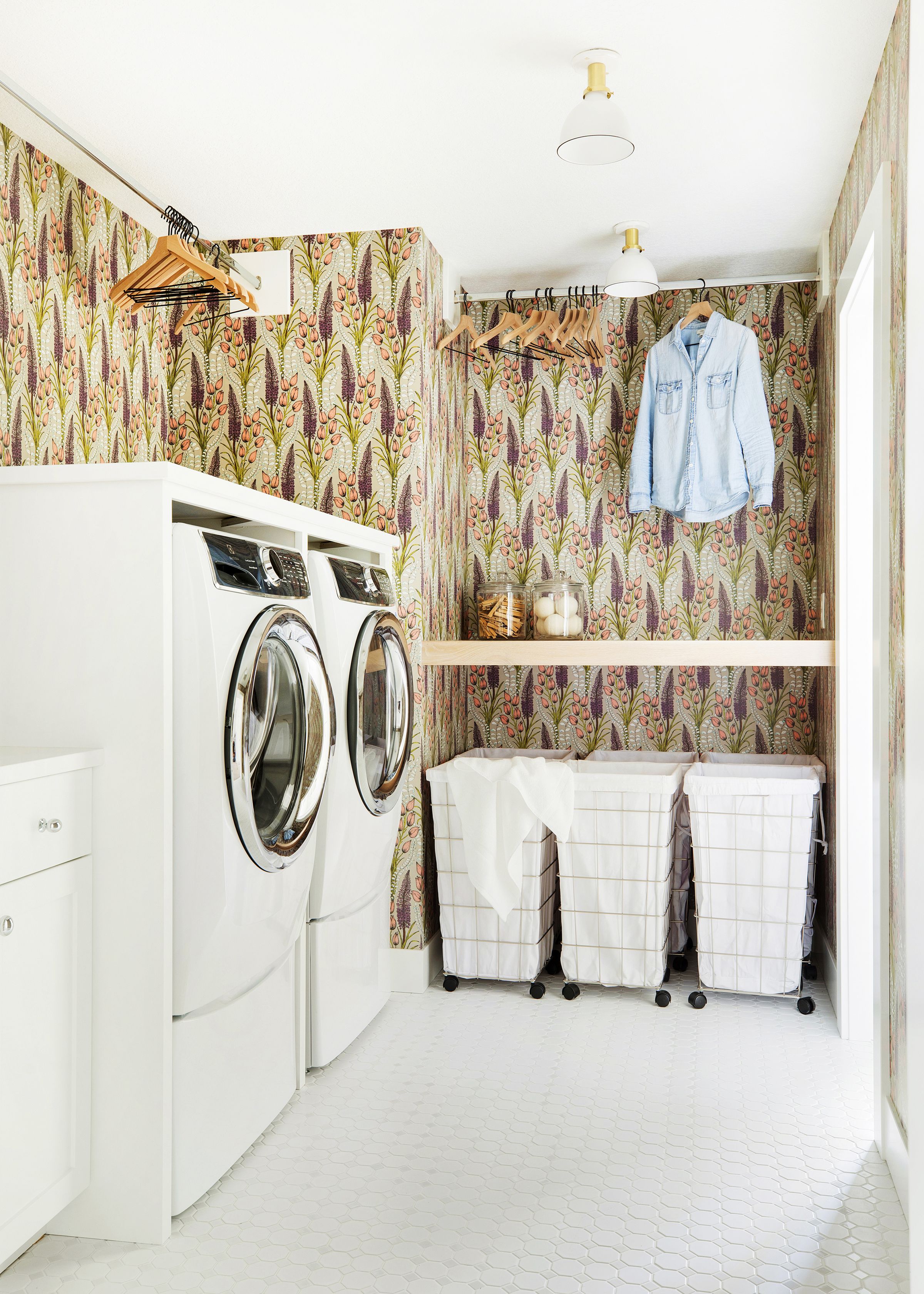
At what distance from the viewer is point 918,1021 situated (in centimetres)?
60

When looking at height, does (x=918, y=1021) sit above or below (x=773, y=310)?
below

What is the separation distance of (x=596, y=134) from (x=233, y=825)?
162 cm

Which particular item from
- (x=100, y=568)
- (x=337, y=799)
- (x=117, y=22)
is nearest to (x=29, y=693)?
(x=100, y=568)

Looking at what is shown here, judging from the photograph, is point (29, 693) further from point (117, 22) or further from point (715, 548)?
point (715, 548)

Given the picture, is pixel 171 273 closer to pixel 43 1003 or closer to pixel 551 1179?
pixel 43 1003

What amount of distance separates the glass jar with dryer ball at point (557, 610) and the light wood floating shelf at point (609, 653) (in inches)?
6.2

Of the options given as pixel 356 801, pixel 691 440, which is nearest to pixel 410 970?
pixel 356 801

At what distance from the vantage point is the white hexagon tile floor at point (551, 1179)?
Result: 68.5 inches

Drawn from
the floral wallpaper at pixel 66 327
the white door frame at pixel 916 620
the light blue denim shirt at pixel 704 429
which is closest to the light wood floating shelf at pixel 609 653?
the light blue denim shirt at pixel 704 429

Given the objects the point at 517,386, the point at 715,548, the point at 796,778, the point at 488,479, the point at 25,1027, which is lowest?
the point at 25,1027

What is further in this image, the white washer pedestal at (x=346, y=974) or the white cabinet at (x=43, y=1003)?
the white washer pedestal at (x=346, y=974)

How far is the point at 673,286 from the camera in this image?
12.1ft

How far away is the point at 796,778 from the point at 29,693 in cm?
231

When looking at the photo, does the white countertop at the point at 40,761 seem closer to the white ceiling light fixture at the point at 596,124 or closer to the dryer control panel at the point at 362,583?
the dryer control panel at the point at 362,583
